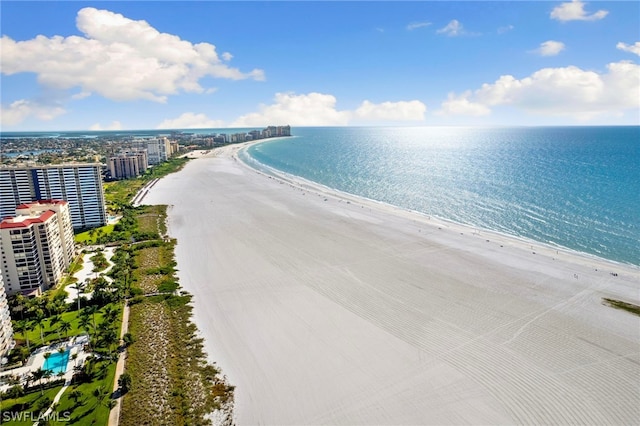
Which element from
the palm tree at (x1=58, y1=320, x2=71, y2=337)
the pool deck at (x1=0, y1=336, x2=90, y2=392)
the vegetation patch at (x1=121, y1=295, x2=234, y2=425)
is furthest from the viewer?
the palm tree at (x1=58, y1=320, x2=71, y2=337)

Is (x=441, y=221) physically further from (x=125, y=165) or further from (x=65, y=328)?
(x=125, y=165)

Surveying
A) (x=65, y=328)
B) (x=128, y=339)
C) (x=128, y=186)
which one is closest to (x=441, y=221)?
(x=128, y=339)

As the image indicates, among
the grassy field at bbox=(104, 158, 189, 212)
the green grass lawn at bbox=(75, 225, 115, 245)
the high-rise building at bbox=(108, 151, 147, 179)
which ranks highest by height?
the high-rise building at bbox=(108, 151, 147, 179)

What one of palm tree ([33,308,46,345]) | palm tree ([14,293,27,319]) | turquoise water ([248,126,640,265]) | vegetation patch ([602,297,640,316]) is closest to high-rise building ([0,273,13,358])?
palm tree ([33,308,46,345])

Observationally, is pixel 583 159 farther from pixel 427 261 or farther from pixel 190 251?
pixel 190 251

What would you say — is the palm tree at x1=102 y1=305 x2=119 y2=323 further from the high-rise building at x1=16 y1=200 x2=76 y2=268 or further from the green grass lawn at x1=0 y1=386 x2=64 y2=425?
the high-rise building at x1=16 y1=200 x2=76 y2=268

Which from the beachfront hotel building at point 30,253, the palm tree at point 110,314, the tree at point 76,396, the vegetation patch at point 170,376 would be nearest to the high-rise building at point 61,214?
the beachfront hotel building at point 30,253

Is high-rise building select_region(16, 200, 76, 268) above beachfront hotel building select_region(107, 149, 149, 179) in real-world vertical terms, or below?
below

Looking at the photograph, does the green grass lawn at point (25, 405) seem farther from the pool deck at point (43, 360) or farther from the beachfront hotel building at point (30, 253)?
the beachfront hotel building at point (30, 253)
